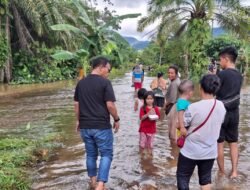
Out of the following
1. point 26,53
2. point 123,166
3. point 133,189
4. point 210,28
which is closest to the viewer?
point 133,189

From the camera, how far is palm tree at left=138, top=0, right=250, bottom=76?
21.2 meters

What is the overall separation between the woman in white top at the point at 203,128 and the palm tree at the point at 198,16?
1692 centimetres

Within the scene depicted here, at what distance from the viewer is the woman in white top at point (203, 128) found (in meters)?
4.28

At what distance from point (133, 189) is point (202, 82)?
2.07 m

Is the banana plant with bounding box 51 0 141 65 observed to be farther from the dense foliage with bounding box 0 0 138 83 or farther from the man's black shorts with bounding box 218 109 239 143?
the dense foliage with bounding box 0 0 138 83

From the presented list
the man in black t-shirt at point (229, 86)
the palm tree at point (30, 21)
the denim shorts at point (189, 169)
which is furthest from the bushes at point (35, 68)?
the denim shorts at point (189, 169)

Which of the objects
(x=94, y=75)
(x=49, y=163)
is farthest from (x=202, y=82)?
(x=49, y=163)

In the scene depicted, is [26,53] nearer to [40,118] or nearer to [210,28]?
[210,28]

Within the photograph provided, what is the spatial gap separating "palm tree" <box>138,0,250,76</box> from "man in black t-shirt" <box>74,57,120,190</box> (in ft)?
53.3

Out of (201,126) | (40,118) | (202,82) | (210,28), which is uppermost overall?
(210,28)

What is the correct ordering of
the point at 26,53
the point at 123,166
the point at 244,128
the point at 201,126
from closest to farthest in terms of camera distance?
the point at 201,126 < the point at 123,166 < the point at 244,128 < the point at 26,53

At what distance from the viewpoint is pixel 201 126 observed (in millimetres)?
4305

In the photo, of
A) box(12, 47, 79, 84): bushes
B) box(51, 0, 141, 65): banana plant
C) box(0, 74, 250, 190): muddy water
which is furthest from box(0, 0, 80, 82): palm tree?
box(51, 0, 141, 65): banana plant

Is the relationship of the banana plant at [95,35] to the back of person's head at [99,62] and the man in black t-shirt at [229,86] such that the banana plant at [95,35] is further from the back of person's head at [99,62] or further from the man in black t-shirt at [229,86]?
the man in black t-shirt at [229,86]
